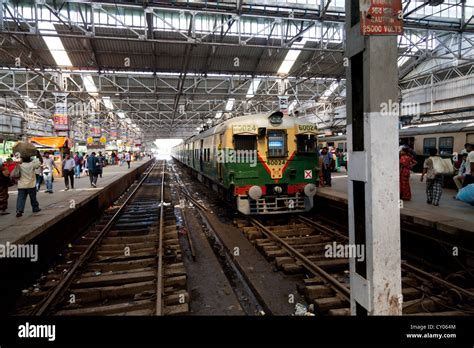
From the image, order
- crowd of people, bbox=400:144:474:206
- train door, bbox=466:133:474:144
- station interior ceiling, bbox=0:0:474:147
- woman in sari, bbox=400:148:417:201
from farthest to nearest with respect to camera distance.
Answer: train door, bbox=466:133:474:144 < station interior ceiling, bbox=0:0:474:147 < woman in sari, bbox=400:148:417:201 < crowd of people, bbox=400:144:474:206

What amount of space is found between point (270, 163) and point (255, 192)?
104 cm

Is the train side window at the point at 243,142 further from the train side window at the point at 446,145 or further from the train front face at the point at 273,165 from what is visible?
the train side window at the point at 446,145

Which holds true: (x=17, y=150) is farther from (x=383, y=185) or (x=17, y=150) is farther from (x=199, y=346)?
(x=383, y=185)

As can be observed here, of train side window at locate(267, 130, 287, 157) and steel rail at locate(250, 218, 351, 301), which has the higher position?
train side window at locate(267, 130, 287, 157)

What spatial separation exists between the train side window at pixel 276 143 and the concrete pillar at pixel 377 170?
20.1 ft

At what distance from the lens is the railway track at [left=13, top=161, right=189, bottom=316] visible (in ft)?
13.7

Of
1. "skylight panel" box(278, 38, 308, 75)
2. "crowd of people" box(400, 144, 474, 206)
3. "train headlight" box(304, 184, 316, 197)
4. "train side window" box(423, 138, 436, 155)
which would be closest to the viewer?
"crowd of people" box(400, 144, 474, 206)

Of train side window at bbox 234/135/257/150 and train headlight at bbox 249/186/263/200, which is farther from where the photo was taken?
train side window at bbox 234/135/257/150

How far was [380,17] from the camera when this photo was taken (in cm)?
240

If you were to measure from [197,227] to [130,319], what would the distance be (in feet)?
22.4

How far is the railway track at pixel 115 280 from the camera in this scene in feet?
13.7

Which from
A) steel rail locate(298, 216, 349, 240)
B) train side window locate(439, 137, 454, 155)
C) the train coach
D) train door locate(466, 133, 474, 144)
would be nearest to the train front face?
the train coach

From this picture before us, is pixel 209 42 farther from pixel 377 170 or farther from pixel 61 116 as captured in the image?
pixel 61 116

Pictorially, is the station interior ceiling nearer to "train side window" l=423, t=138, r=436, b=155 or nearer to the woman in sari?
"train side window" l=423, t=138, r=436, b=155
